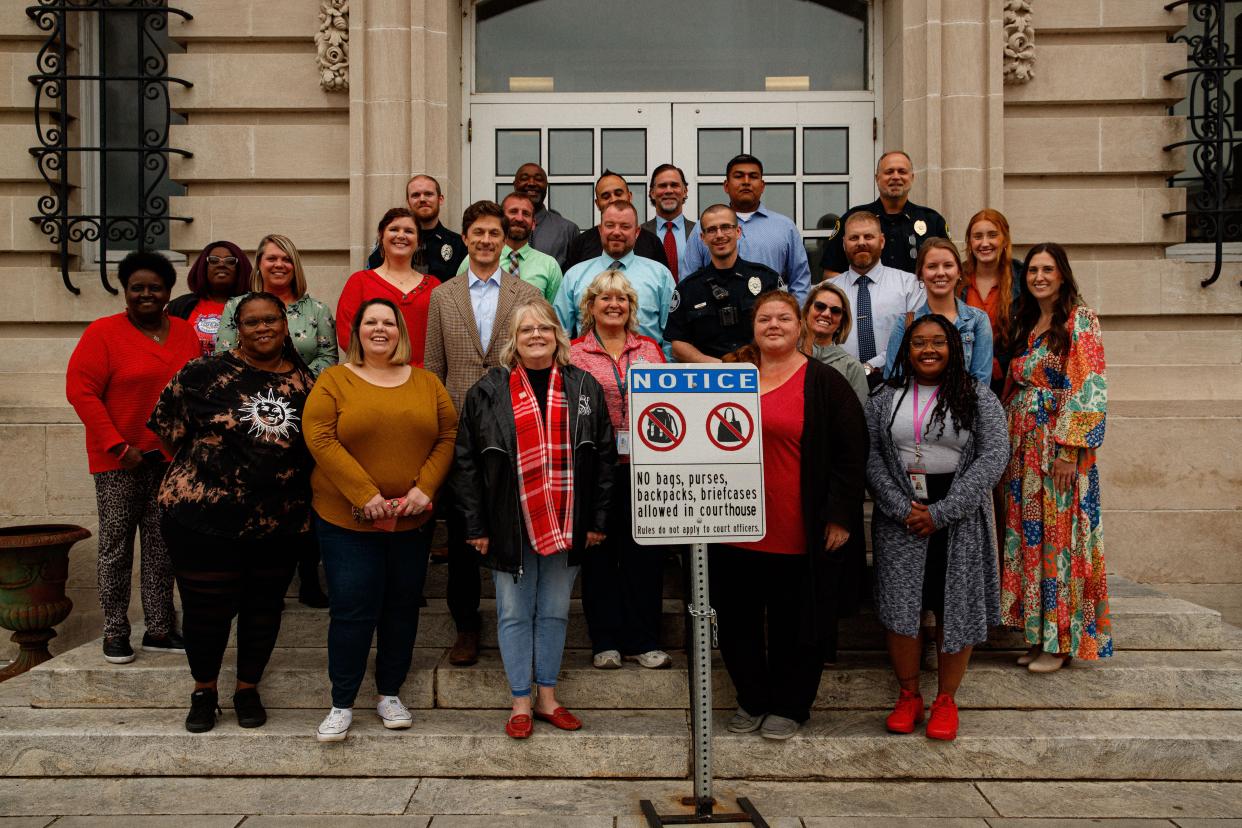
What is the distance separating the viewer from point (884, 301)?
6133 mm

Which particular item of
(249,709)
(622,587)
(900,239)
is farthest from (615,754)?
(900,239)

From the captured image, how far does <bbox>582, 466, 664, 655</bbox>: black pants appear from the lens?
539 centimetres

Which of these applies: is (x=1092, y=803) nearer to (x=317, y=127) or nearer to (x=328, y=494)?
(x=328, y=494)

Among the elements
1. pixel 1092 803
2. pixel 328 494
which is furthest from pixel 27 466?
pixel 1092 803

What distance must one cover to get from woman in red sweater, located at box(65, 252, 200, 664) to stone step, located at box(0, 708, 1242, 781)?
2.75 ft

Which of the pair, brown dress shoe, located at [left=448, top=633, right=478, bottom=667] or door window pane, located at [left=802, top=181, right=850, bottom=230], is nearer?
brown dress shoe, located at [left=448, top=633, right=478, bottom=667]

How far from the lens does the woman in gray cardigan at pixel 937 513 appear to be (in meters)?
5.01

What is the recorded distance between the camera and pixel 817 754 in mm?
4992

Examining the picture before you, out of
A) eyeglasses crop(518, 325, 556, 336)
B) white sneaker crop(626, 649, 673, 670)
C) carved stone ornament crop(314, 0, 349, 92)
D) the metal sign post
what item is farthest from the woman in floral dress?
carved stone ornament crop(314, 0, 349, 92)

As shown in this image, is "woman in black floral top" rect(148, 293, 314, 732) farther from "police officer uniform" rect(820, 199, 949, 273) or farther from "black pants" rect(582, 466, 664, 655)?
"police officer uniform" rect(820, 199, 949, 273)

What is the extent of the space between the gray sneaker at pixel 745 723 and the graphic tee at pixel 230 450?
7.50 ft

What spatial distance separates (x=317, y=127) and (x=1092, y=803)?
273 inches

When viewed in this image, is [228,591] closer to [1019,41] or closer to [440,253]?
[440,253]

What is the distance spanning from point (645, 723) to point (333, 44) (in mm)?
5745
